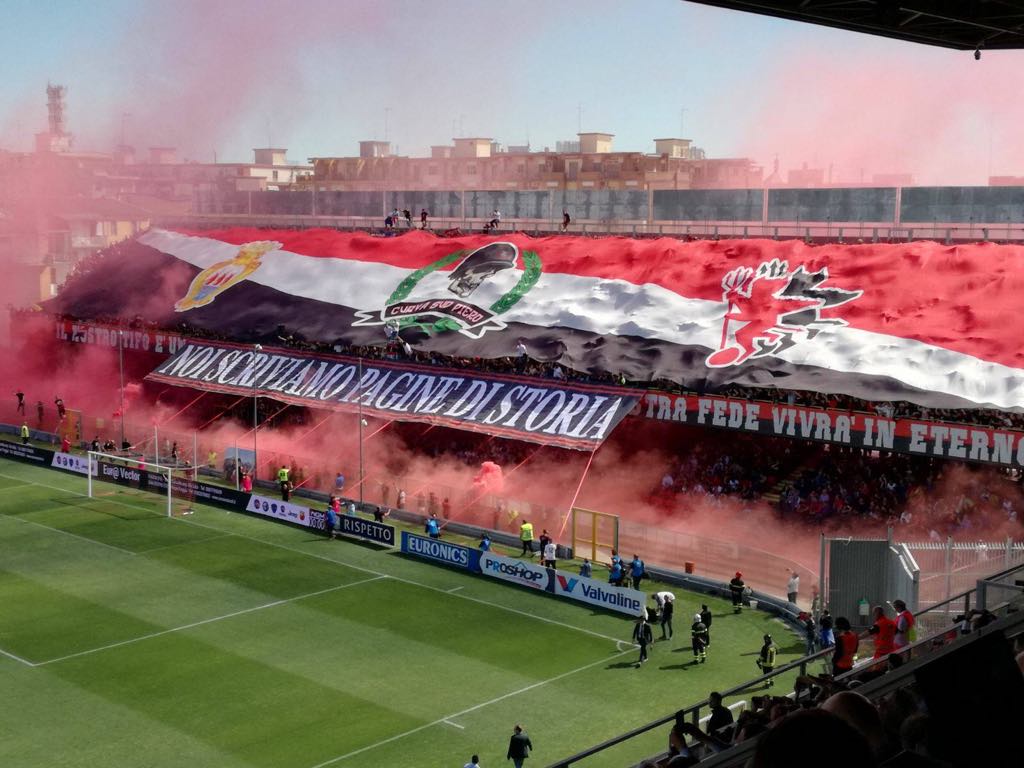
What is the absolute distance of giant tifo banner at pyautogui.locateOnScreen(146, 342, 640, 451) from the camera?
148 feet

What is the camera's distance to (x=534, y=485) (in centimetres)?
4606

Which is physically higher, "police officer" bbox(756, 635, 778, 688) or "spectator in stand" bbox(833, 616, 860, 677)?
"spectator in stand" bbox(833, 616, 860, 677)

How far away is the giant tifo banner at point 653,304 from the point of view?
41344 mm

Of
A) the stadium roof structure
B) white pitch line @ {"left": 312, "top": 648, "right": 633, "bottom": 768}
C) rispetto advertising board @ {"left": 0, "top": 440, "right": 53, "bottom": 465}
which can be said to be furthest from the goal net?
the stadium roof structure

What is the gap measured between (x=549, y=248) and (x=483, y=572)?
2259cm

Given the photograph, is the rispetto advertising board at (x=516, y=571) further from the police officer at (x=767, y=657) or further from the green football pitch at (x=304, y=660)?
the police officer at (x=767, y=657)

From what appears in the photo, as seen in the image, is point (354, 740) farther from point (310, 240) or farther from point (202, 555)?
point (310, 240)

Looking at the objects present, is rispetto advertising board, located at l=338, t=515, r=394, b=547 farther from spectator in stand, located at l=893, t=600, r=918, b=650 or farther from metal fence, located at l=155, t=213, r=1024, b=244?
spectator in stand, located at l=893, t=600, r=918, b=650

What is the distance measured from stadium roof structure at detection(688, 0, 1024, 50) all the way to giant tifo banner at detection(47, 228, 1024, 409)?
20.1m

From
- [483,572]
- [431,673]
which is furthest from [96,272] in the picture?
[431,673]

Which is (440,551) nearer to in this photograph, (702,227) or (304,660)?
(304,660)

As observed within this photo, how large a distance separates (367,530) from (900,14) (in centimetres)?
2792

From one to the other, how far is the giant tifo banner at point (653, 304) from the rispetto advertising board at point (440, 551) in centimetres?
1148

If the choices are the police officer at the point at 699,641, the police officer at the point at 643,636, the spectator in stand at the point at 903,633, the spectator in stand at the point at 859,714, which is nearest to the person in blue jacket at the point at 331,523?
the police officer at the point at 643,636
